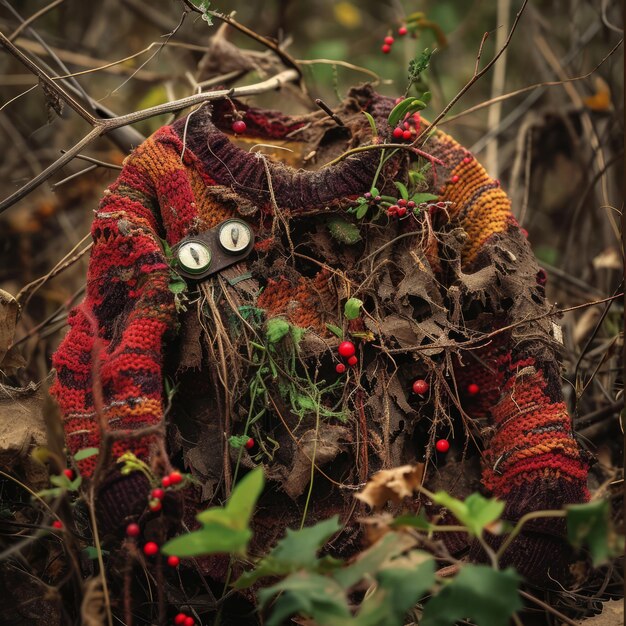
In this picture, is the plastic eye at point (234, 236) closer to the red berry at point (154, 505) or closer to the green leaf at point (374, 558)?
the red berry at point (154, 505)

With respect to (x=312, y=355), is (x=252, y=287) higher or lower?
higher

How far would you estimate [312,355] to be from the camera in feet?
4.02

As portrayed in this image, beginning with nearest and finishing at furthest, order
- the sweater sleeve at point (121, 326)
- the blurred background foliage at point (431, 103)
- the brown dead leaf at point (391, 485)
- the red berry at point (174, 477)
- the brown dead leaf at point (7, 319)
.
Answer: the brown dead leaf at point (391, 485) → the red berry at point (174, 477) → the sweater sleeve at point (121, 326) → the brown dead leaf at point (7, 319) → the blurred background foliage at point (431, 103)

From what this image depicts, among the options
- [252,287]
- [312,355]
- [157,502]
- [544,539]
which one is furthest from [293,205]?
[544,539]

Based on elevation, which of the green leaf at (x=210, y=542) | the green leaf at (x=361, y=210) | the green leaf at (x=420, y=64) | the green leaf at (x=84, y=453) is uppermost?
the green leaf at (x=420, y=64)

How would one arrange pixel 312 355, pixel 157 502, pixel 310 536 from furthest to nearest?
pixel 312 355 < pixel 157 502 < pixel 310 536

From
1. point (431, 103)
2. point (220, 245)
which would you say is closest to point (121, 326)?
point (220, 245)

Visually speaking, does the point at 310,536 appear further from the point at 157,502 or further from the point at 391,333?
the point at 391,333

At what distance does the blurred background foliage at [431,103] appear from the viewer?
80.9 inches

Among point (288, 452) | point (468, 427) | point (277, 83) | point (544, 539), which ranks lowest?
point (544, 539)

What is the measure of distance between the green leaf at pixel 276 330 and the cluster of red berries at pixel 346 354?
4.1 inches

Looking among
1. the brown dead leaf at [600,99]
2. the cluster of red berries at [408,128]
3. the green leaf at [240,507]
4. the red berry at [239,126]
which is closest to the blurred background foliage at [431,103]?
the brown dead leaf at [600,99]

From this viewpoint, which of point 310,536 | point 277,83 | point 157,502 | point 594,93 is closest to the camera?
point 310,536

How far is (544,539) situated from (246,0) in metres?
2.54
